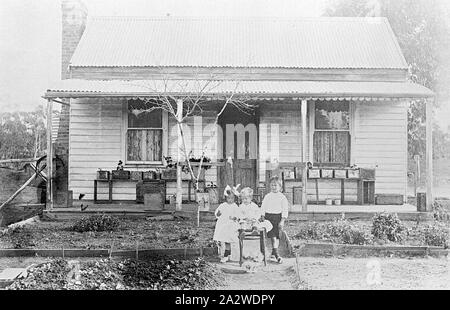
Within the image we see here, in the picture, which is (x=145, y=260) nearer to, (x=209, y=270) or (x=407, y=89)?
(x=209, y=270)

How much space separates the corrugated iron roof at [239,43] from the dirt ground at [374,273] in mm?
8164

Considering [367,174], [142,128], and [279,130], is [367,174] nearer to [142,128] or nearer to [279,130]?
[279,130]

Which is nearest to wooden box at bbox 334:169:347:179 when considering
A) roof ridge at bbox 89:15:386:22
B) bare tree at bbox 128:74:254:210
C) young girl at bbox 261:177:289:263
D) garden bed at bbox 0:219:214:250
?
bare tree at bbox 128:74:254:210

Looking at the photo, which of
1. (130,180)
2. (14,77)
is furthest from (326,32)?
(14,77)

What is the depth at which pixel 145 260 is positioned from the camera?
26.3ft

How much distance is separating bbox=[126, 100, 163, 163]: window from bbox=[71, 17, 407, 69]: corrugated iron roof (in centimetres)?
136

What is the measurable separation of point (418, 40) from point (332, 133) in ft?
29.2

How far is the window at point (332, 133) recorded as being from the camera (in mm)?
14875

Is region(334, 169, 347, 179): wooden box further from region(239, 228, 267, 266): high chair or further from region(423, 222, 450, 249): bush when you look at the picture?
region(239, 228, 267, 266): high chair

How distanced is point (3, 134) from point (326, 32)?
1367cm

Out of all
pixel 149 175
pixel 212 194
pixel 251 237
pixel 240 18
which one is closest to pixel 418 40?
pixel 240 18

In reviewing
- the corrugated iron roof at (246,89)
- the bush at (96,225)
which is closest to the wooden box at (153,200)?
the bush at (96,225)

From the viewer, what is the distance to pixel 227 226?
26.5 ft

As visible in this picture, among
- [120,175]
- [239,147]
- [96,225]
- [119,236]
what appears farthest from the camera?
[239,147]
